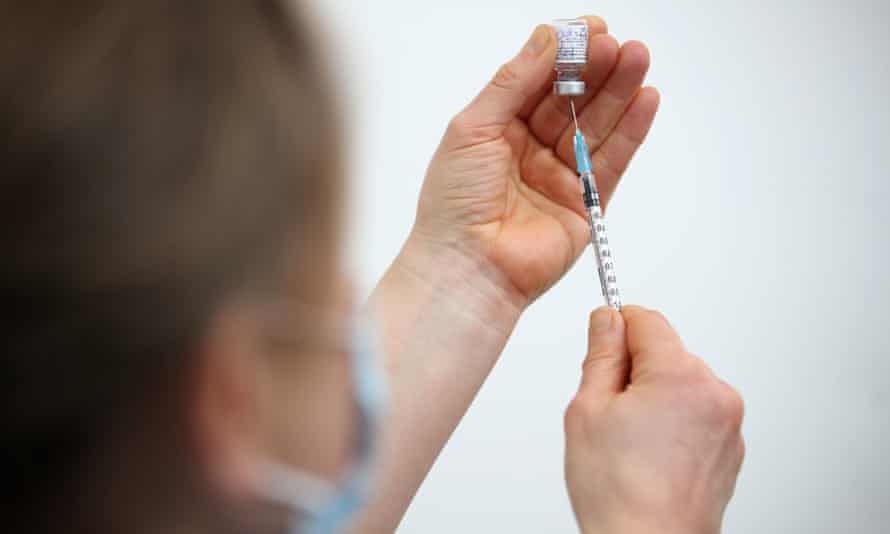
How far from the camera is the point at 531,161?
1.23 m

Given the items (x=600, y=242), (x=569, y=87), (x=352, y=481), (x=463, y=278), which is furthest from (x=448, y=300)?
(x=352, y=481)

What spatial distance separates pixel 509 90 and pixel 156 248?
844mm

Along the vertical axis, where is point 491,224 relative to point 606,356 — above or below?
above

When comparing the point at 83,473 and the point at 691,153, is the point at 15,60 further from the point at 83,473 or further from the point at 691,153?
the point at 691,153

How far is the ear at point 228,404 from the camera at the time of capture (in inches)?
16.2

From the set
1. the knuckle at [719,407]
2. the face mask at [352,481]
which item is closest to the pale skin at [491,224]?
the knuckle at [719,407]

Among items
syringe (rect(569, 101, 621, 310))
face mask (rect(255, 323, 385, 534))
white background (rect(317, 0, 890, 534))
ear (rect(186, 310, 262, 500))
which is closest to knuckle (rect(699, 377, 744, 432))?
syringe (rect(569, 101, 621, 310))

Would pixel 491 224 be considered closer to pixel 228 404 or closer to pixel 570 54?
pixel 570 54

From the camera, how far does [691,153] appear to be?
1.79m

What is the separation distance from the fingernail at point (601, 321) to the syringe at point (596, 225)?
97 millimetres

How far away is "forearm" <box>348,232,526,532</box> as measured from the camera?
1042mm

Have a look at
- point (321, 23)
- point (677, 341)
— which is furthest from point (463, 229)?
point (321, 23)

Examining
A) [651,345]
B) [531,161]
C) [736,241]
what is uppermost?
[531,161]

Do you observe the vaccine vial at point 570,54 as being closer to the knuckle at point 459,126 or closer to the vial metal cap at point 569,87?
the vial metal cap at point 569,87
